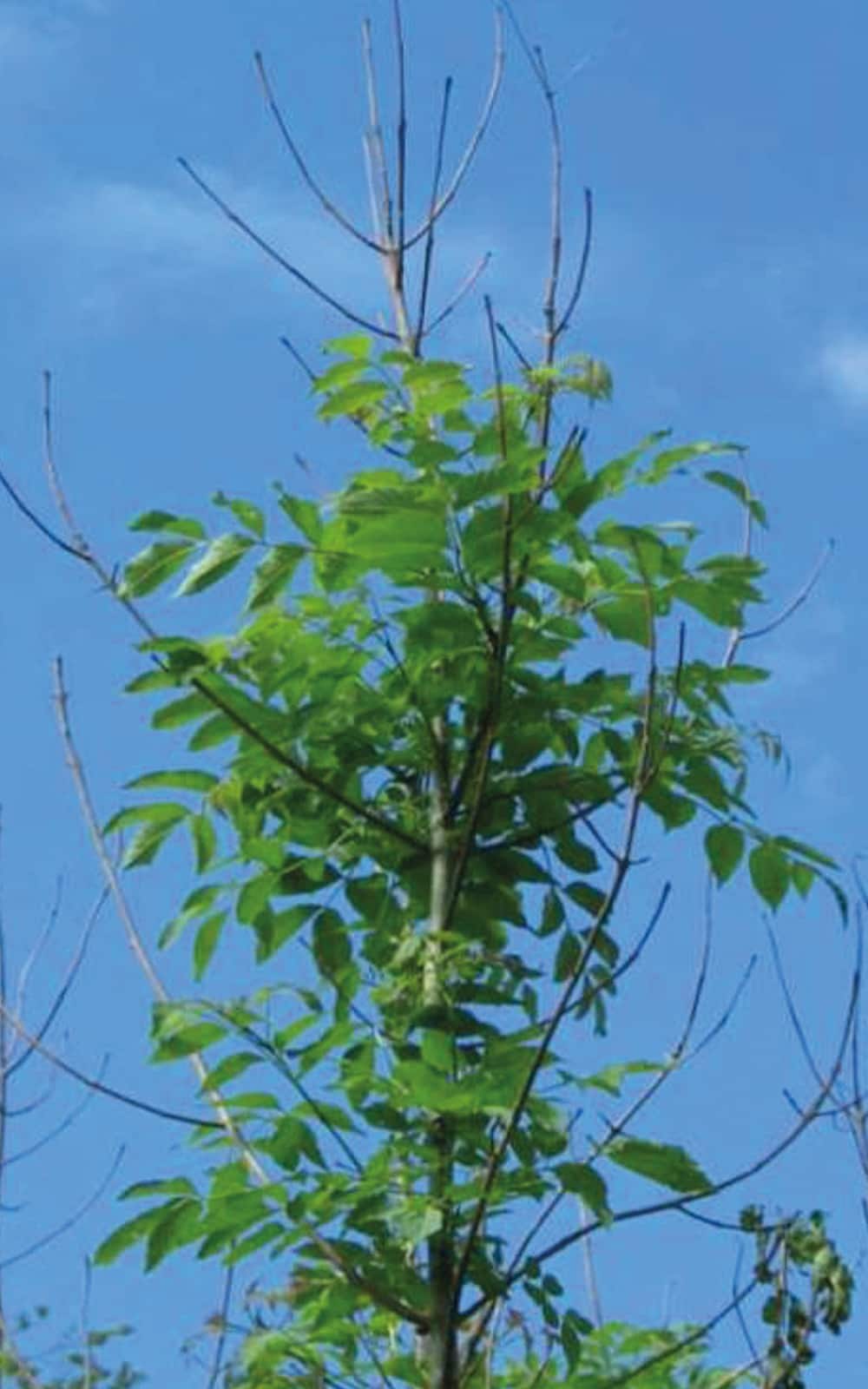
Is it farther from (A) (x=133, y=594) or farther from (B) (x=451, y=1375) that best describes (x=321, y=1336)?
(A) (x=133, y=594)

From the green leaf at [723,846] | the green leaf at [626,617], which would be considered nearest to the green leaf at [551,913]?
the green leaf at [723,846]

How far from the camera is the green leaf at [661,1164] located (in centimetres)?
409

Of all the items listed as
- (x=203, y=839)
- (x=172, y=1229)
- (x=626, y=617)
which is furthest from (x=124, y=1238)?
(x=626, y=617)

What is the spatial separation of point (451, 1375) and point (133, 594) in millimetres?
1391

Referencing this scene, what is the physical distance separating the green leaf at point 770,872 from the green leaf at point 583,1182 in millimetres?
655

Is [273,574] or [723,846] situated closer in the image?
[273,574]

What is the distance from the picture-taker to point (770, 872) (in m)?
4.41

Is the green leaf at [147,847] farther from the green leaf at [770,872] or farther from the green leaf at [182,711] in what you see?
the green leaf at [770,872]

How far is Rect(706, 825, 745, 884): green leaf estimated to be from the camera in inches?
174

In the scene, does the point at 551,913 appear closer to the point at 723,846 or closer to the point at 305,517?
the point at 723,846

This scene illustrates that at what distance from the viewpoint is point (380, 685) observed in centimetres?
439

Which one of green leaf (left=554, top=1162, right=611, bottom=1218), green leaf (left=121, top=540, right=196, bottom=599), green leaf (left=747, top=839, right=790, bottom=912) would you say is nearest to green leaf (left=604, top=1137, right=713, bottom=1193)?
green leaf (left=554, top=1162, right=611, bottom=1218)

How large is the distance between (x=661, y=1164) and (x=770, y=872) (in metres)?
0.58

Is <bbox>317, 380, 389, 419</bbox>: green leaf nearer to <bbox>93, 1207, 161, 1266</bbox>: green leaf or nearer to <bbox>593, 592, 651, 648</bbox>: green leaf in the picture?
<bbox>593, 592, 651, 648</bbox>: green leaf
